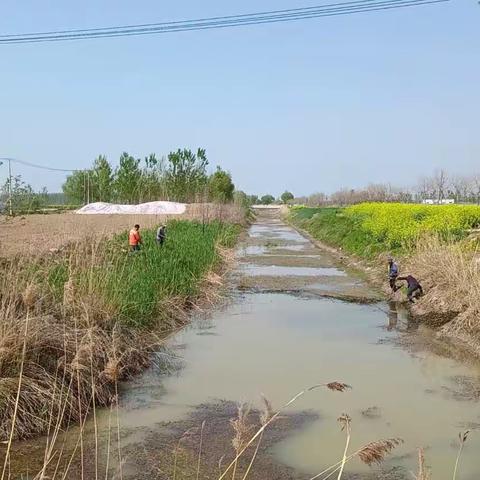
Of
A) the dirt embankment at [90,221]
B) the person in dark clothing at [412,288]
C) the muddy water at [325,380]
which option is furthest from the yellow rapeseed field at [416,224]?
the dirt embankment at [90,221]

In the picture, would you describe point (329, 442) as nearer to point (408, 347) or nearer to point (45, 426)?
point (45, 426)

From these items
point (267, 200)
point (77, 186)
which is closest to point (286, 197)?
point (267, 200)

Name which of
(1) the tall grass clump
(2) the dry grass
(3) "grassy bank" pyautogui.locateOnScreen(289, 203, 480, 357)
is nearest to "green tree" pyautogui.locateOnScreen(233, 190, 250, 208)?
(3) "grassy bank" pyautogui.locateOnScreen(289, 203, 480, 357)

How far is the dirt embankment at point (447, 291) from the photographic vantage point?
982 cm

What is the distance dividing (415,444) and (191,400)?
252cm

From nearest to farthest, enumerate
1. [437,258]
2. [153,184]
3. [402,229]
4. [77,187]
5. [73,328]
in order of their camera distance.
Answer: [73,328] → [437,258] → [402,229] → [153,184] → [77,187]

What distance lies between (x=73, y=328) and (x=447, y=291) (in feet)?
24.8

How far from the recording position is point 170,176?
46.1 metres

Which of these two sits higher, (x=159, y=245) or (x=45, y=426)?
(x=159, y=245)

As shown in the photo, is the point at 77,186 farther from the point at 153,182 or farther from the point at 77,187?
the point at 153,182

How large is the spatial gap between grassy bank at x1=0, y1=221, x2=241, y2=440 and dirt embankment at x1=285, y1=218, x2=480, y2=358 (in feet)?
Answer: 15.7

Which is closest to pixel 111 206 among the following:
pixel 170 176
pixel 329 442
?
pixel 170 176

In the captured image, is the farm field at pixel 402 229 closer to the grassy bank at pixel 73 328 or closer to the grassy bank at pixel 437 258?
the grassy bank at pixel 437 258

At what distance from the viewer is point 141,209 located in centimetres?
4472
